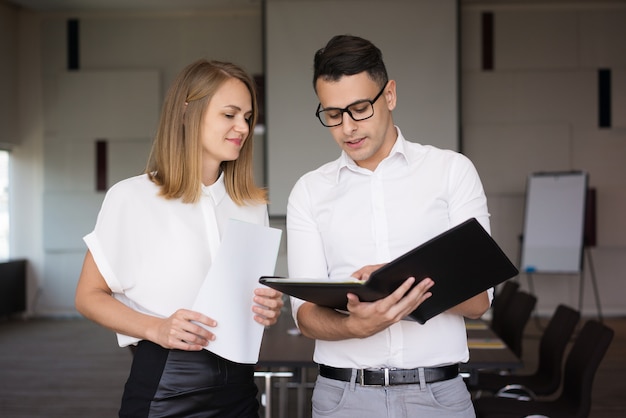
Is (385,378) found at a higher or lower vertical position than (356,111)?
lower

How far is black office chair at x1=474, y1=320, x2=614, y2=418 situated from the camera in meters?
3.47

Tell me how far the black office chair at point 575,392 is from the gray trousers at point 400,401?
179 cm

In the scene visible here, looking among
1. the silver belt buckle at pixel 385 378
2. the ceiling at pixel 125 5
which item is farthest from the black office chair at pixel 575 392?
the ceiling at pixel 125 5

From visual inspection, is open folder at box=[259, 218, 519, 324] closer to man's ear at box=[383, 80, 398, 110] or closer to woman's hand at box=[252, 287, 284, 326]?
woman's hand at box=[252, 287, 284, 326]

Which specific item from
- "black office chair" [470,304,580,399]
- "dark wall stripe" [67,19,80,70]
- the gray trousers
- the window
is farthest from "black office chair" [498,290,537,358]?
the window

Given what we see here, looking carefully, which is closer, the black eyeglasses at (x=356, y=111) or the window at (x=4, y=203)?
the black eyeglasses at (x=356, y=111)

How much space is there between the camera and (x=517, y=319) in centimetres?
491

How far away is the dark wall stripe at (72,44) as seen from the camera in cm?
1089

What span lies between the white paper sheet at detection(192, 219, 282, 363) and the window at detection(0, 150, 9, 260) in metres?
9.92

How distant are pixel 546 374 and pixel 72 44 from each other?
901 cm

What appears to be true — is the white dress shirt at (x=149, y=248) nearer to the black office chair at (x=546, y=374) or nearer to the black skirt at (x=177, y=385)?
the black skirt at (x=177, y=385)

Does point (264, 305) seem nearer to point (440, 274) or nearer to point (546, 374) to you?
point (440, 274)

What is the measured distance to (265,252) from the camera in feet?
6.56

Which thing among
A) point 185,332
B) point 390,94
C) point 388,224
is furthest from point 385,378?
point 390,94
